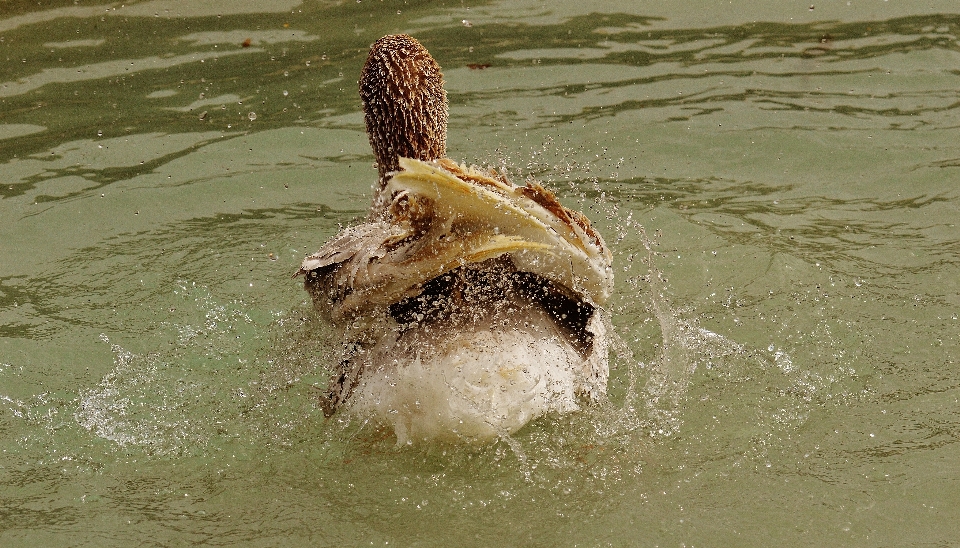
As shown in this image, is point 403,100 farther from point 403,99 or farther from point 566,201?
point 566,201

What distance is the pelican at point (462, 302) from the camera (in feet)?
10.8

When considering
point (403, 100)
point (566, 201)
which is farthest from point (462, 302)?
point (566, 201)

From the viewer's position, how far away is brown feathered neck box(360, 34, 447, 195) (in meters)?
4.07

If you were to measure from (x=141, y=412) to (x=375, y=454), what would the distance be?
1.12 m

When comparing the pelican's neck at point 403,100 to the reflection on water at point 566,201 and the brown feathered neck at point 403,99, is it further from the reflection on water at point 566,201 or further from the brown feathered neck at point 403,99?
the reflection on water at point 566,201

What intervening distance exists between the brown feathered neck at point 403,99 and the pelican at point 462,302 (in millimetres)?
311

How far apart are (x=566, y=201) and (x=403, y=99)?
2405mm

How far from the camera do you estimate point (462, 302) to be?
3.61 metres

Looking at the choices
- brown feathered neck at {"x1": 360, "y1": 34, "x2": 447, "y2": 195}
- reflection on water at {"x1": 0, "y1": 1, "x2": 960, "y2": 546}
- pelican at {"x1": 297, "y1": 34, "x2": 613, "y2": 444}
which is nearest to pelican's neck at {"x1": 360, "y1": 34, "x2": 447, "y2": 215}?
brown feathered neck at {"x1": 360, "y1": 34, "x2": 447, "y2": 195}

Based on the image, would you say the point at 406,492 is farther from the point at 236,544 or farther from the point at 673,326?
the point at 673,326

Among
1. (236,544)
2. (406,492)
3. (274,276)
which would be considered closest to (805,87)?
(274,276)

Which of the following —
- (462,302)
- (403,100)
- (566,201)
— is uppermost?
(403,100)

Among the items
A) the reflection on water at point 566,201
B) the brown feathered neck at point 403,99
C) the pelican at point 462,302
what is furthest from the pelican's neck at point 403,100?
the reflection on water at point 566,201

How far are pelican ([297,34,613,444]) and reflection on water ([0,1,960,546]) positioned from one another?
25cm
